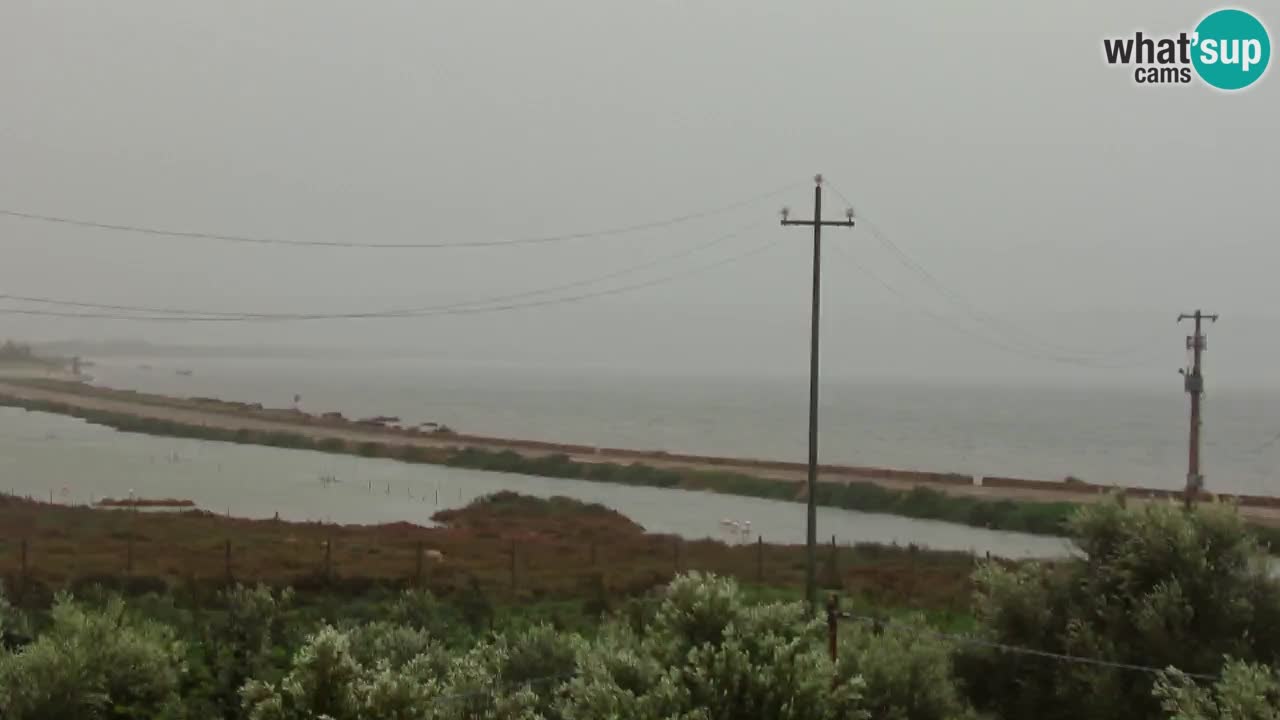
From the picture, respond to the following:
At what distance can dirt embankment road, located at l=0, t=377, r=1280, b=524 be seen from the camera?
2975 inches

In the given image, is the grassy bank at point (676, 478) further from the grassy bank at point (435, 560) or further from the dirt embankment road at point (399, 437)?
the grassy bank at point (435, 560)

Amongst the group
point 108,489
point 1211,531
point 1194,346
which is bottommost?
point 108,489

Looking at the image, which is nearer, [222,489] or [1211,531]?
[1211,531]

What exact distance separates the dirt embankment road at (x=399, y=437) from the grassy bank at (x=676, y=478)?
2.57 m

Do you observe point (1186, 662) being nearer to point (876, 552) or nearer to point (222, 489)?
point (876, 552)

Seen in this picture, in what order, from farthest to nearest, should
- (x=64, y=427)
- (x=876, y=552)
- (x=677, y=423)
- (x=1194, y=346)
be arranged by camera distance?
(x=677, y=423) → (x=64, y=427) → (x=1194, y=346) → (x=876, y=552)

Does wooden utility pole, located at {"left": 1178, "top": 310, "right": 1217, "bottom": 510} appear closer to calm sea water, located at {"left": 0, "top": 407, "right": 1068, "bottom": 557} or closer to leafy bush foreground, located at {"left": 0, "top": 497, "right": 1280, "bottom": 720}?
calm sea water, located at {"left": 0, "top": 407, "right": 1068, "bottom": 557}

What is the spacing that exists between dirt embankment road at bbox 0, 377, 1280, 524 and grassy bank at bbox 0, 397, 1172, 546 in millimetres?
2571

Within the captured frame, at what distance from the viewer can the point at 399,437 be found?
116375 mm

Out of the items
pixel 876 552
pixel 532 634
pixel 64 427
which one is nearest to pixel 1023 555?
pixel 876 552

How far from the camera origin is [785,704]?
9.31 meters

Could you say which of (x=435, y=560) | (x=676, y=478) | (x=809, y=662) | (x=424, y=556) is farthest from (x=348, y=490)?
(x=809, y=662)

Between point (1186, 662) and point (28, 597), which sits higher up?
point (1186, 662)

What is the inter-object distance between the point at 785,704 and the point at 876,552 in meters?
38.8
